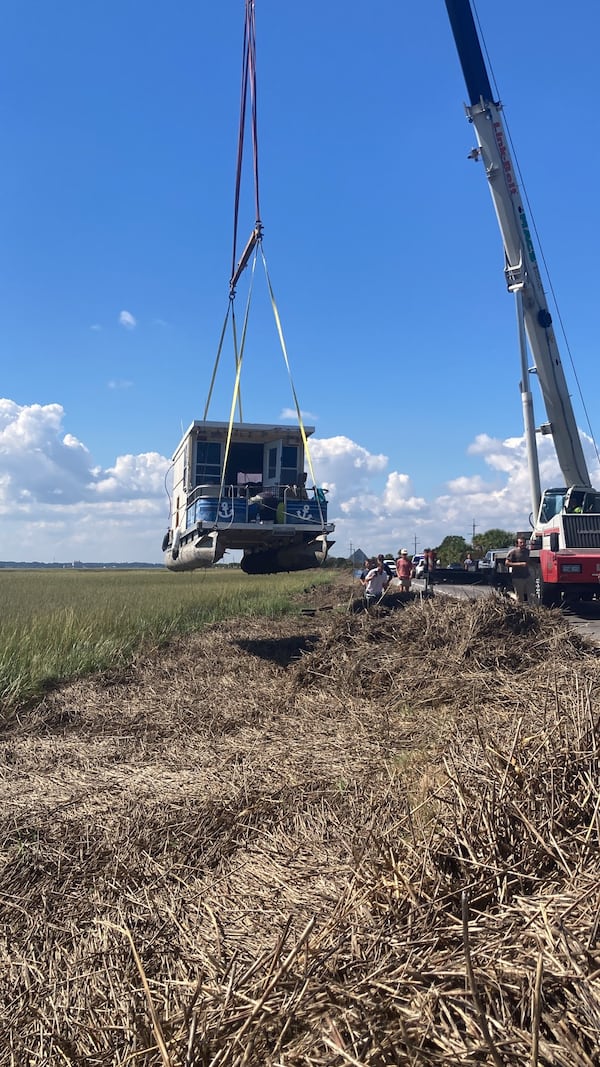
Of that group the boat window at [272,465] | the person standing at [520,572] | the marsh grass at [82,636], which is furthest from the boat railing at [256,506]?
the person standing at [520,572]

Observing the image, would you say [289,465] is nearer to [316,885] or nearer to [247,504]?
[247,504]

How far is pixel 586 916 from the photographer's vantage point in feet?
7.09

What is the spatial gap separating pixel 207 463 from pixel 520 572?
7888mm

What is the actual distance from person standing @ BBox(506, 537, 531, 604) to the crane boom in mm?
3331

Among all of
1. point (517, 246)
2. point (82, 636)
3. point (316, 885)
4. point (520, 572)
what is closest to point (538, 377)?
point (517, 246)

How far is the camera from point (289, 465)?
13.3m

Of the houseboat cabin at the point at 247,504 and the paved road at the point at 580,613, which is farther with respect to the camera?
the paved road at the point at 580,613

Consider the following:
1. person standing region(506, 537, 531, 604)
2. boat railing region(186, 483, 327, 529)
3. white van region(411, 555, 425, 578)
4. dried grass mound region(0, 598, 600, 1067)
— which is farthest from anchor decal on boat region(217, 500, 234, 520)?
white van region(411, 555, 425, 578)

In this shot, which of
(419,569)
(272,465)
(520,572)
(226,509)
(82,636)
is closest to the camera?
(226,509)

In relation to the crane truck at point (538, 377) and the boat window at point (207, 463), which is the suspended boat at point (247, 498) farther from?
the crane truck at point (538, 377)

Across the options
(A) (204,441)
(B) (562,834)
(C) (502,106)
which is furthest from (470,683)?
(C) (502,106)

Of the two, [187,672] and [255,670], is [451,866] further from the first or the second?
[187,672]

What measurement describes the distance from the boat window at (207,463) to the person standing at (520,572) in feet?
24.5

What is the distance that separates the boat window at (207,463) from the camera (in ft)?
41.7
